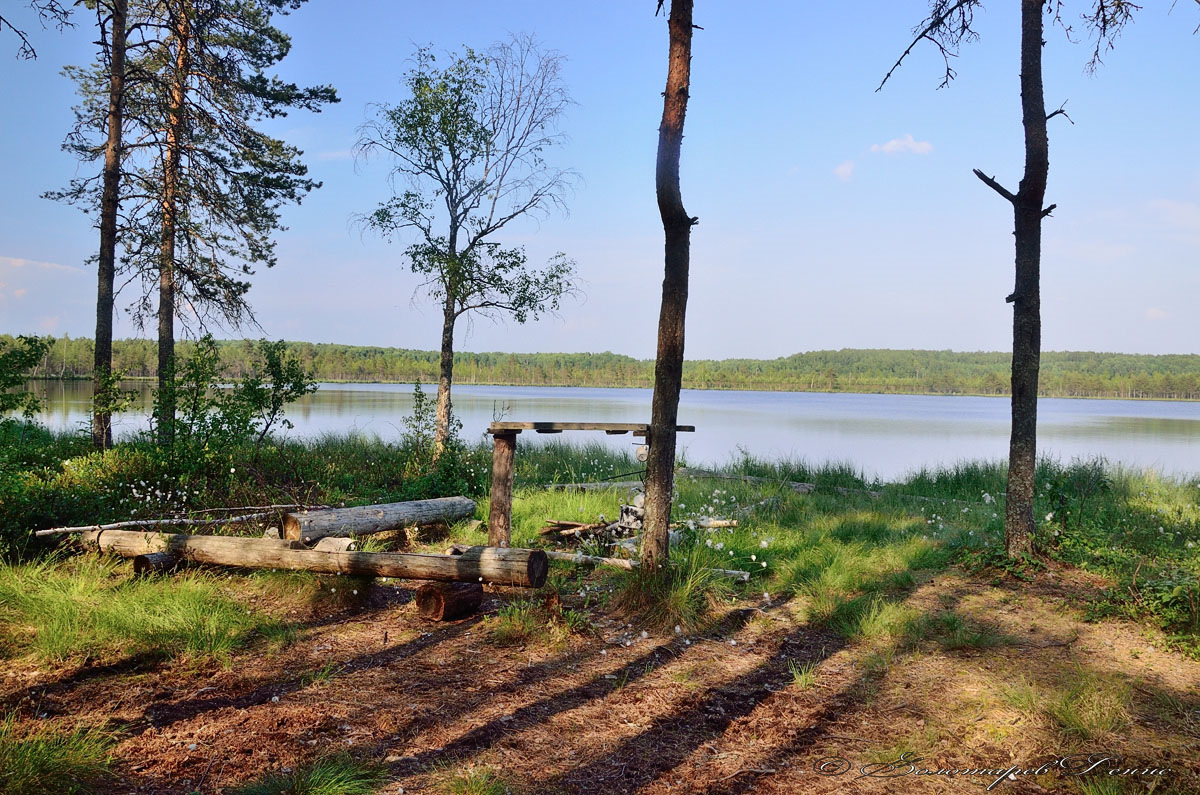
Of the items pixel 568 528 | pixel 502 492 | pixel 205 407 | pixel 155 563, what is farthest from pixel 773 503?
pixel 205 407

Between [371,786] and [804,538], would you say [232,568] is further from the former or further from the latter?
[804,538]

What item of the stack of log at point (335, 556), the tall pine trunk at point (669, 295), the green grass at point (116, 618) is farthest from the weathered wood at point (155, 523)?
the tall pine trunk at point (669, 295)

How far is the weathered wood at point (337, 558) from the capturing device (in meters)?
5.31

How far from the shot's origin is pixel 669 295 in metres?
5.54

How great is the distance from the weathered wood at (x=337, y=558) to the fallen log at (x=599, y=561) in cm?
40

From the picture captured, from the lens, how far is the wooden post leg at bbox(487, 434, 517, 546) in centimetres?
665

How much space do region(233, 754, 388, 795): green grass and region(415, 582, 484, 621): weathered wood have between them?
2109mm

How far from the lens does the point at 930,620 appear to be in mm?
5289

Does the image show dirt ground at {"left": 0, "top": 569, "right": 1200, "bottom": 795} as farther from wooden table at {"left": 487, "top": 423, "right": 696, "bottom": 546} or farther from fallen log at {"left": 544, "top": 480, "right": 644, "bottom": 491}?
fallen log at {"left": 544, "top": 480, "right": 644, "bottom": 491}

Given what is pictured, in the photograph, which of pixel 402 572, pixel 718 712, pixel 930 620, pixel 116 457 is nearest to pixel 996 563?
pixel 930 620

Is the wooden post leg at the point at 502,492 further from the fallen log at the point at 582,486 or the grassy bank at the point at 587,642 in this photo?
the fallen log at the point at 582,486

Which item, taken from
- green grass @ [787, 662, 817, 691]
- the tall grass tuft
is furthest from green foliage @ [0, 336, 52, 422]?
green grass @ [787, 662, 817, 691]

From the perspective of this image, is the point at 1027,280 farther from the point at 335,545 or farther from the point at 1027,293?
the point at 335,545

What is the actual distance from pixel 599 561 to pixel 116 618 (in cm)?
359
